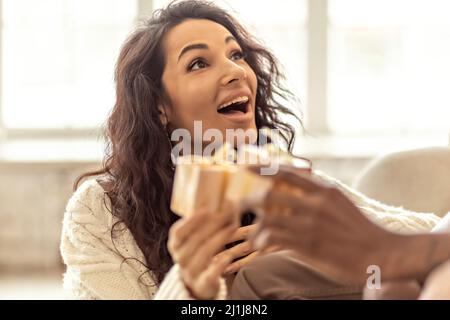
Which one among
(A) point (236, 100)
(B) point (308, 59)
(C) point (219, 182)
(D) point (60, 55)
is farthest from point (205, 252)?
(D) point (60, 55)

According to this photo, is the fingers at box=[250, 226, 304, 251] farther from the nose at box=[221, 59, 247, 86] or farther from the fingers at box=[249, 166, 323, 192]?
the nose at box=[221, 59, 247, 86]

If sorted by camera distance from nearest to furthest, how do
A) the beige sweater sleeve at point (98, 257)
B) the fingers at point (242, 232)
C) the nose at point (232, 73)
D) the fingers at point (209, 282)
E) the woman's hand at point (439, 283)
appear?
1. the woman's hand at point (439, 283)
2. the fingers at point (209, 282)
3. the beige sweater sleeve at point (98, 257)
4. the fingers at point (242, 232)
5. the nose at point (232, 73)

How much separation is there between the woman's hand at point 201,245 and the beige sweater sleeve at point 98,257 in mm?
440

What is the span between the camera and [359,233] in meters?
1.02

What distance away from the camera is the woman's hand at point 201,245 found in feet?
3.83

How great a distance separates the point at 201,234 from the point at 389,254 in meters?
0.28

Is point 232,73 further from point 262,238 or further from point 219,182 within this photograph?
point 262,238

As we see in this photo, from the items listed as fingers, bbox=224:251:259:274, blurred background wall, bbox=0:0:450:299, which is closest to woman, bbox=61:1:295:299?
fingers, bbox=224:251:259:274

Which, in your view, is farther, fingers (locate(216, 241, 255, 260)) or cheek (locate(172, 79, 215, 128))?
cheek (locate(172, 79, 215, 128))

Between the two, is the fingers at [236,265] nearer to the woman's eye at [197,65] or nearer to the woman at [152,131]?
the woman at [152,131]

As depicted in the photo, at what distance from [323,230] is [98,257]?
0.79 m

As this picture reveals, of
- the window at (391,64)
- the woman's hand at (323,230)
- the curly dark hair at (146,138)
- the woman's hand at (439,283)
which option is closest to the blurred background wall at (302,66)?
the window at (391,64)

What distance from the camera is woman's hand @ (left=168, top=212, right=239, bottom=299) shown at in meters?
1.17

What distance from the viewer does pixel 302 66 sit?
4391mm
